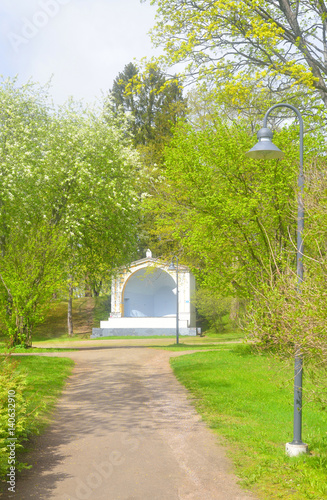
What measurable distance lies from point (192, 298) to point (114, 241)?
55.6 feet

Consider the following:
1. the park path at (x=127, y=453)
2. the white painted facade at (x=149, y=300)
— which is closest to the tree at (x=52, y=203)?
the park path at (x=127, y=453)

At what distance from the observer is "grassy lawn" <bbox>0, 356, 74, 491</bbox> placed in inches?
304

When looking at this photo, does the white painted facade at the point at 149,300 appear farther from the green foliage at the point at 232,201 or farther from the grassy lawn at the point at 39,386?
the grassy lawn at the point at 39,386

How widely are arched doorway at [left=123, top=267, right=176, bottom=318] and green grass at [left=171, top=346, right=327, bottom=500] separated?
2501 centimetres

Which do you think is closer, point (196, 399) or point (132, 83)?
point (196, 399)

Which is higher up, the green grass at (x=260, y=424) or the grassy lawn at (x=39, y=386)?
the grassy lawn at (x=39, y=386)

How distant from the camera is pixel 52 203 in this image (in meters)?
21.8

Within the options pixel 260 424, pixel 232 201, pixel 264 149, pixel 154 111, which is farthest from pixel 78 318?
pixel 264 149

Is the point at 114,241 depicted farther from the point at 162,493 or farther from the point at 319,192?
the point at 162,493

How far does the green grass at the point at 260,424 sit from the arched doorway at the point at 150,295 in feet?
82.1

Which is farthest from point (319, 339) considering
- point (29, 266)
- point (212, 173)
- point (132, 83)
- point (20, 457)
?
point (29, 266)

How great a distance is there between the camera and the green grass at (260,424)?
6.36 metres

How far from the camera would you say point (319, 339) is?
6504mm

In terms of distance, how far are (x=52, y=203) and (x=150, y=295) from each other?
2416 cm
